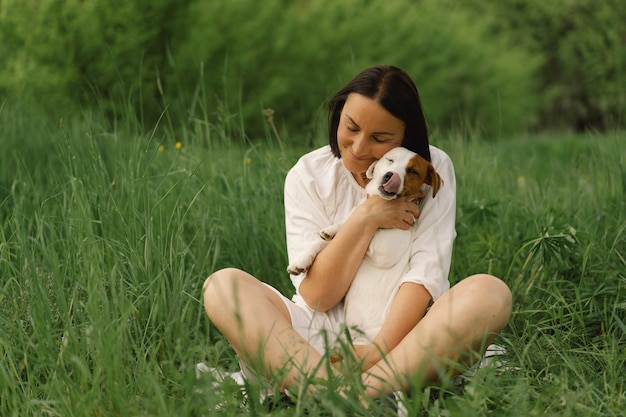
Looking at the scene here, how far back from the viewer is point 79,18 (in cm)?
522

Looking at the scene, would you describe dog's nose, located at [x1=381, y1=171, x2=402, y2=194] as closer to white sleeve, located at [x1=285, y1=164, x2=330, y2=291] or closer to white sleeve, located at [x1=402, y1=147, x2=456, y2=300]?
white sleeve, located at [x1=402, y1=147, x2=456, y2=300]

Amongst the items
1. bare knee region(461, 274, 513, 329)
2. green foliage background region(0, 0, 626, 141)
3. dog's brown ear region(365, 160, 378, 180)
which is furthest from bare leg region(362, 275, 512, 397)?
green foliage background region(0, 0, 626, 141)

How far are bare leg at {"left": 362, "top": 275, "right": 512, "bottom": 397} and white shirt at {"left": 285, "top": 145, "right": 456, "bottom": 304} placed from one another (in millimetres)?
140

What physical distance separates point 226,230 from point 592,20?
43.0 ft

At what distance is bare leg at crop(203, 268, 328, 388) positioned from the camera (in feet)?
8.24

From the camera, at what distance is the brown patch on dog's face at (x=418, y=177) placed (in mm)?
2564

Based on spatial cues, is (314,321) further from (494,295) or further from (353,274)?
(494,295)

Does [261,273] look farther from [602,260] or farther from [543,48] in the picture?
[543,48]

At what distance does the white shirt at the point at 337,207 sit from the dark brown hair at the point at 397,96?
0.13m

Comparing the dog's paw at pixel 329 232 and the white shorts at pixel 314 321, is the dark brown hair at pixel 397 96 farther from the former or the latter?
the white shorts at pixel 314 321

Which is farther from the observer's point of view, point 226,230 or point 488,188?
point 488,188

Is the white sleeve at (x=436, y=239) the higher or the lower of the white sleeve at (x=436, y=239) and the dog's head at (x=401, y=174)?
the lower

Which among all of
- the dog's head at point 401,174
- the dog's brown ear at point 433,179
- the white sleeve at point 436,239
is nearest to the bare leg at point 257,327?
the white sleeve at point 436,239

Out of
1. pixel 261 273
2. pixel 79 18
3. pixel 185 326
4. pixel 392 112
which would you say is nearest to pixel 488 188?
pixel 261 273
